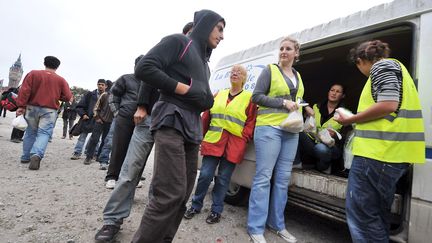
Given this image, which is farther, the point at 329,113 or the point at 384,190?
the point at 329,113

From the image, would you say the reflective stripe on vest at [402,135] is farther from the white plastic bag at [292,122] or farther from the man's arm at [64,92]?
the man's arm at [64,92]

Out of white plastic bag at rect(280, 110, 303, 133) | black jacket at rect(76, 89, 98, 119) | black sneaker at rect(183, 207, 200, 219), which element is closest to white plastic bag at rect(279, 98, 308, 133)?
white plastic bag at rect(280, 110, 303, 133)

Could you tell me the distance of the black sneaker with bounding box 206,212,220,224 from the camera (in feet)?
9.25

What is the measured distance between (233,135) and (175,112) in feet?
4.47

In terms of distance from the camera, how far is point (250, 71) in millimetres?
3580

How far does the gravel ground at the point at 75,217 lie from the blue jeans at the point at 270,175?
0.20m

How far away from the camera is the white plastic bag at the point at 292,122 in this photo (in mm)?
2469

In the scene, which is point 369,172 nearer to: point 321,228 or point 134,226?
point 321,228

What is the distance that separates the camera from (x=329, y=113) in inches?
146

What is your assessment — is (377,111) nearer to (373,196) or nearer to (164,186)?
(373,196)

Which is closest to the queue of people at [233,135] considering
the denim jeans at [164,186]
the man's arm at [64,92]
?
the denim jeans at [164,186]

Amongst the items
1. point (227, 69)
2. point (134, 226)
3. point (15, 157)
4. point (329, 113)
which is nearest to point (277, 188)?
point (134, 226)

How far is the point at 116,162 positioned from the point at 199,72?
1.75 m

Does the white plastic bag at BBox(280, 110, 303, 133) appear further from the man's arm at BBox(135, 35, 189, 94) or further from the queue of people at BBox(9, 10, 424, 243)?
the man's arm at BBox(135, 35, 189, 94)
